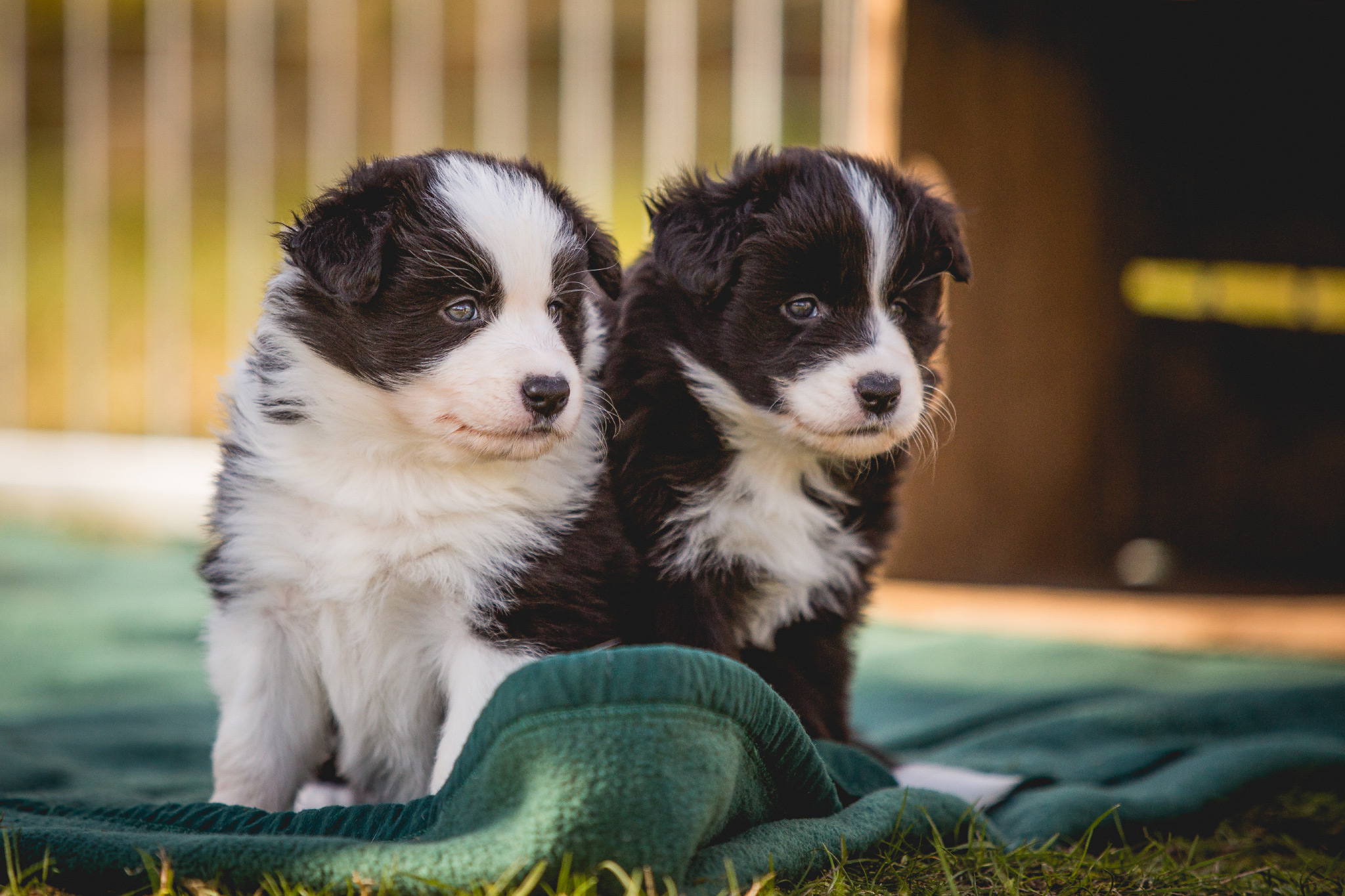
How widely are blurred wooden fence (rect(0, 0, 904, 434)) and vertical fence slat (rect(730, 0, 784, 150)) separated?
0.35 metres

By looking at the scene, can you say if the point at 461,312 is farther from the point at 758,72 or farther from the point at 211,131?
the point at 211,131

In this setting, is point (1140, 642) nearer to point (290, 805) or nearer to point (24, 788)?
point (290, 805)

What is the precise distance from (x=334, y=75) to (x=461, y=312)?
19.7 ft

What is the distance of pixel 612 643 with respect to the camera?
2.19m

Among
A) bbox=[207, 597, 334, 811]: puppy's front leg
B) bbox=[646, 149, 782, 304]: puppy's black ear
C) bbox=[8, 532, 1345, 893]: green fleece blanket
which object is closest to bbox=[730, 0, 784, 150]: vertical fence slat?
bbox=[8, 532, 1345, 893]: green fleece blanket

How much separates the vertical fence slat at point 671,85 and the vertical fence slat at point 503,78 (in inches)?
34.0

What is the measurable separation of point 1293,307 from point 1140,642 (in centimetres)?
153

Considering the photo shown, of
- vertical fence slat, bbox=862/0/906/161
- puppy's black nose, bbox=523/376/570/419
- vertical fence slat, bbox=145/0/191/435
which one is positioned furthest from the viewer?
vertical fence slat, bbox=145/0/191/435

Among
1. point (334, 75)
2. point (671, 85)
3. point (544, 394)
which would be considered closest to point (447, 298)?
point (544, 394)

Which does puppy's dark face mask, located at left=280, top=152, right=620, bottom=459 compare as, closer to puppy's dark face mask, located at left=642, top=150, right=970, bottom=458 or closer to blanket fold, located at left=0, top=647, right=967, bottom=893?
puppy's dark face mask, located at left=642, top=150, right=970, bottom=458

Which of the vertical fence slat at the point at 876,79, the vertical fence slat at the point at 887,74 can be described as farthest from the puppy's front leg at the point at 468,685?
the vertical fence slat at the point at 887,74

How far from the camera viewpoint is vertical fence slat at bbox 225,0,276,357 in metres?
7.55

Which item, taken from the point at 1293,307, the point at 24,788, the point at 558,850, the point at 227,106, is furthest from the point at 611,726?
the point at 227,106

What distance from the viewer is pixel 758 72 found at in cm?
664
